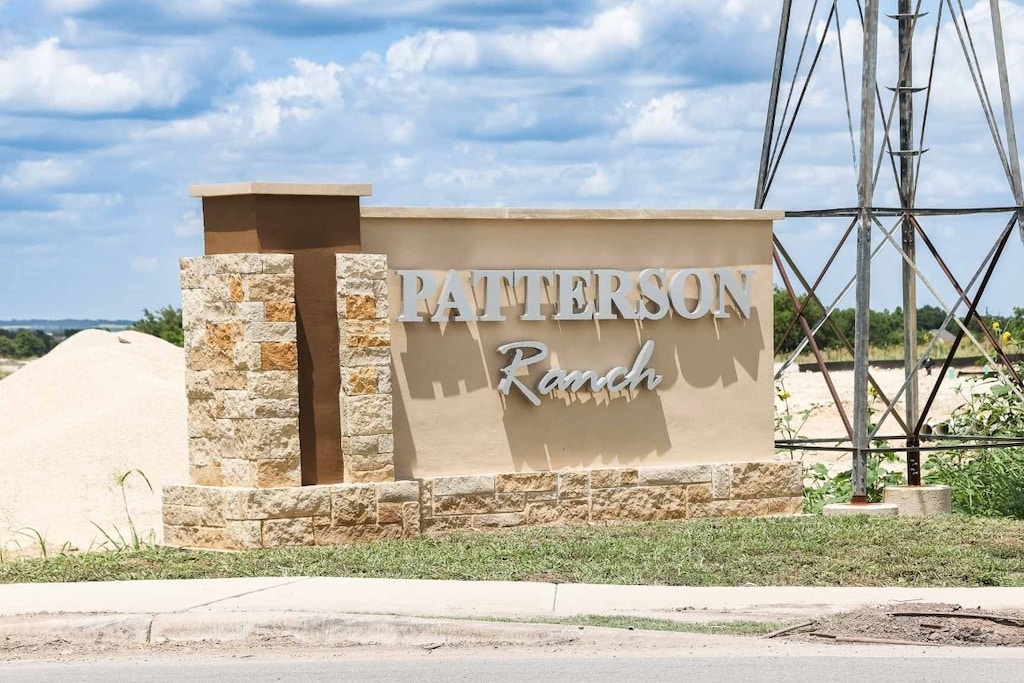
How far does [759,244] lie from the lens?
1644 cm

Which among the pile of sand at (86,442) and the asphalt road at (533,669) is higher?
the pile of sand at (86,442)

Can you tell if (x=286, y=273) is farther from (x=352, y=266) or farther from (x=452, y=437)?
(x=452, y=437)

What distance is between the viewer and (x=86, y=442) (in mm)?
23047

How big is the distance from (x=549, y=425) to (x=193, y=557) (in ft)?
13.1

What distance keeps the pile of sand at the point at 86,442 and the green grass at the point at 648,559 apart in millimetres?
4015

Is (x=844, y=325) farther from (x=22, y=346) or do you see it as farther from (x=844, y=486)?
(x=22, y=346)

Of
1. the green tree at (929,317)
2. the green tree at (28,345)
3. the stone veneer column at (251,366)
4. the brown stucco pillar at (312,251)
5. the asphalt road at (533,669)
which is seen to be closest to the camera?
the asphalt road at (533,669)

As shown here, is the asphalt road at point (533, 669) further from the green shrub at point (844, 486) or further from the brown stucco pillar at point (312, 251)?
the green shrub at point (844, 486)

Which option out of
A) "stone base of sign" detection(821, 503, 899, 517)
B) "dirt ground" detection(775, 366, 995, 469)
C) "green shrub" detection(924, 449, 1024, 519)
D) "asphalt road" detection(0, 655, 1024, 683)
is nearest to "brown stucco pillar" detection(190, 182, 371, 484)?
"asphalt road" detection(0, 655, 1024, 683)

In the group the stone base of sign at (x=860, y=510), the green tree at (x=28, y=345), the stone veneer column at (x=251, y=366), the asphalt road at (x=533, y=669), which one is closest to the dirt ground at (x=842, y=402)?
the stone base of sign at (x=860, y=510)

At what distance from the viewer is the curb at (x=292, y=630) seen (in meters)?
9.97

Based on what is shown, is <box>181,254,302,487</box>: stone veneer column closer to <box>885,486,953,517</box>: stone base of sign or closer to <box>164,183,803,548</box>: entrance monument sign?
<box>164,183,803,548</box>: entrance monument sign

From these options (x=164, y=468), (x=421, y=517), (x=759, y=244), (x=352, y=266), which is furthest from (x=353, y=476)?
(x=164, y=468)

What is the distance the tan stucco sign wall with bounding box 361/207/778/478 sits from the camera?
48.6 feet
